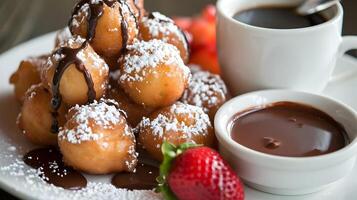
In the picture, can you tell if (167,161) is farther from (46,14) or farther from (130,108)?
(46,14)

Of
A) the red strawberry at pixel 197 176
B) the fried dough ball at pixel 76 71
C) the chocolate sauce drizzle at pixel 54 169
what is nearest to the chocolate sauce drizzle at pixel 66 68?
the fried dough ball at pixel 76 71

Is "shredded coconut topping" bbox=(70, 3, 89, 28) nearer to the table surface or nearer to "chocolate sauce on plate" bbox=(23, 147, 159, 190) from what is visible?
"chocolate sauce on plate" bbox=(23, 147, 159, 190)

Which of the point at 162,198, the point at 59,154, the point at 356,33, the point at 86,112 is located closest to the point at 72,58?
the point at 86,112

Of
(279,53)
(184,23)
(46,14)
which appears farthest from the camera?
(46,14)

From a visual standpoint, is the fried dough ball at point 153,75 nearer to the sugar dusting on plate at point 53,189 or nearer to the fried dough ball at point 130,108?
the fried dough ball at point 130,108

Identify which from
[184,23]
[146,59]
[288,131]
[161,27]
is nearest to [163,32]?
[161,27]

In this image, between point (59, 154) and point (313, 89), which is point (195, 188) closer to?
point (59, 154)

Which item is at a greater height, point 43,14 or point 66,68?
point 66,68
